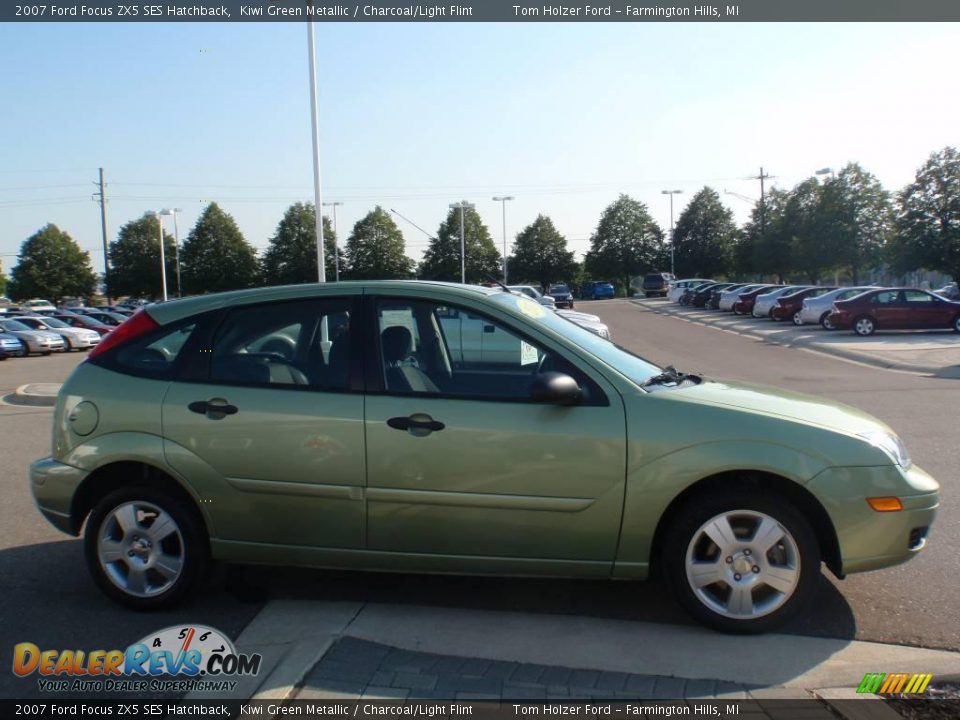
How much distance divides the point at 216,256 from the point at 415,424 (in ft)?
177

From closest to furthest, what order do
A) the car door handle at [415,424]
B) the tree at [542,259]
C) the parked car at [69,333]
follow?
the car door handle at [415,424], the parked car at [69,333], the tree at [542,259]

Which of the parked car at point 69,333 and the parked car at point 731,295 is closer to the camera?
the parked car at point 69,333

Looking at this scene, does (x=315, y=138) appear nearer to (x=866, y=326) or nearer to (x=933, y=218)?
(x=866, y=326)

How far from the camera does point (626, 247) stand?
88750mm

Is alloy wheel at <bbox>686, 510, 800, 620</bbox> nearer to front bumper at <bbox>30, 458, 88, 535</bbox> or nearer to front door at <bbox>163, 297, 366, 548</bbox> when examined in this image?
front door at <bbox>163, 297, 366, 548</bbox>

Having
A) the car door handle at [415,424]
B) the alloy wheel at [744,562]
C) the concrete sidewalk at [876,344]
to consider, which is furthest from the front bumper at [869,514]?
the concrete sidewalk at [876,344]

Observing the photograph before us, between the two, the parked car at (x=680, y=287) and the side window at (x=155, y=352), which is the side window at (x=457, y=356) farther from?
the parked car at (x=680, y=287)

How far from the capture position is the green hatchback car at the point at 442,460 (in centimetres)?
411

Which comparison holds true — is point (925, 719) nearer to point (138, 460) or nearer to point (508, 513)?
point (508, 513)

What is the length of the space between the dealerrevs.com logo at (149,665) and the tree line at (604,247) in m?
3.76

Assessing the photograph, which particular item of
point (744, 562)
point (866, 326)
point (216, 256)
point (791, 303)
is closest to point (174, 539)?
point (744, 562)

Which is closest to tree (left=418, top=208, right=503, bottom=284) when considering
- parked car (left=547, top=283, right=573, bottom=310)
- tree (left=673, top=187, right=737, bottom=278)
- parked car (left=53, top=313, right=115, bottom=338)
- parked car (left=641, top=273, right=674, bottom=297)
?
parked car (left=547, top=283, right=573, bottom=310)

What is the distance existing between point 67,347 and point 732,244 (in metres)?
61.8

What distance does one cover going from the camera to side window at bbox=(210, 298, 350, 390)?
14.8ft
